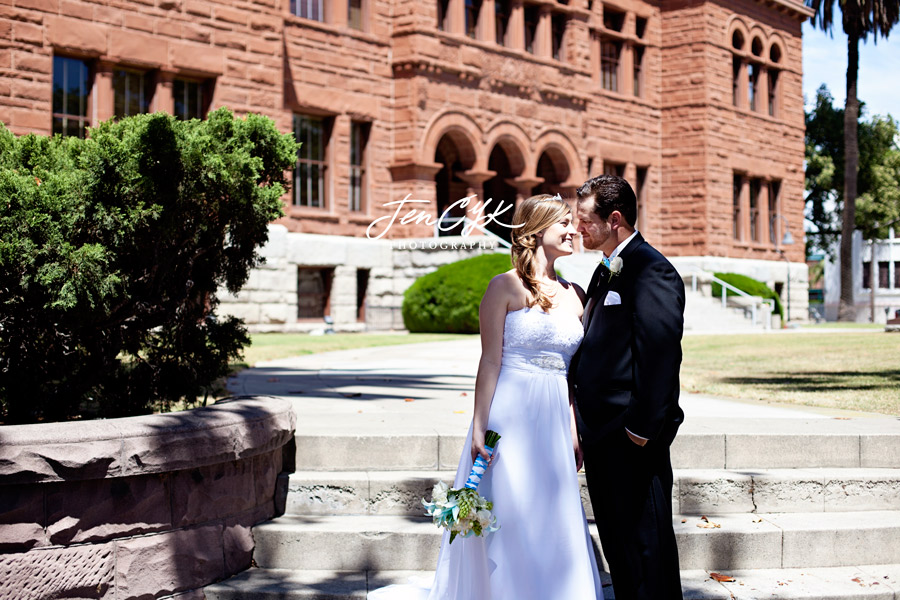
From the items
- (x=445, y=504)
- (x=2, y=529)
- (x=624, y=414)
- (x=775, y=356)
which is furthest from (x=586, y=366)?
(x=775, y=356)

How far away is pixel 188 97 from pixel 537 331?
1655cm

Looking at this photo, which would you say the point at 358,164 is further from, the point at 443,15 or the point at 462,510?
the point at 462,510

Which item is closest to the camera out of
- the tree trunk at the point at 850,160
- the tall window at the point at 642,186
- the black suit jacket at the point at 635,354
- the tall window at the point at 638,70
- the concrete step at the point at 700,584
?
the black suit jacket at the point at 635,354

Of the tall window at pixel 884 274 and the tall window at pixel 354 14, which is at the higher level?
the tall window at pixel 354 14

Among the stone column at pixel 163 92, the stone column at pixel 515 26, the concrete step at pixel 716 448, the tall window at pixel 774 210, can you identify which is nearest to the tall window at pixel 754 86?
the tall window at pixel 774 210

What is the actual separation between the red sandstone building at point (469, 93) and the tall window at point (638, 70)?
0.10 m

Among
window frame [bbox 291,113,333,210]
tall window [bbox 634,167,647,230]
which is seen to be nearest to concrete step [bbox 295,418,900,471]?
window frame [bbox 291,113,333,210]

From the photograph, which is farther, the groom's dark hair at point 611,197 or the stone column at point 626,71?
the stone column at point 626,71

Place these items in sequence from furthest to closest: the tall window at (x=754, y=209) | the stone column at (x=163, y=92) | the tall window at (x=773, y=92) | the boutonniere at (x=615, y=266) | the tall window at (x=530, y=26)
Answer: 1. the tall window at (x=773, y=92)
2. the tall window at (x=754, y=209)
3. the tall window at (x=530, y=26)
4. the stone column at (x=163, y=92)
5. the boutonniere at (x=615, y=266)

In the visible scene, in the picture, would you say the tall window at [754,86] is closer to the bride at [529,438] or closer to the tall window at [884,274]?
the tall window at [884,274]

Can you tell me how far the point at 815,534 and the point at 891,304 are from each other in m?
50.2

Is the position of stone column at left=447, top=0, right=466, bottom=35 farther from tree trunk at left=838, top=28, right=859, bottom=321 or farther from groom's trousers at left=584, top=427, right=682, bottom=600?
groom's trousers at left=584, top=427, right=682, bottom=600

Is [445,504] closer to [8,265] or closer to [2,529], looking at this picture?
[2,529]

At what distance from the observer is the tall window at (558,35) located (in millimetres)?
28234
